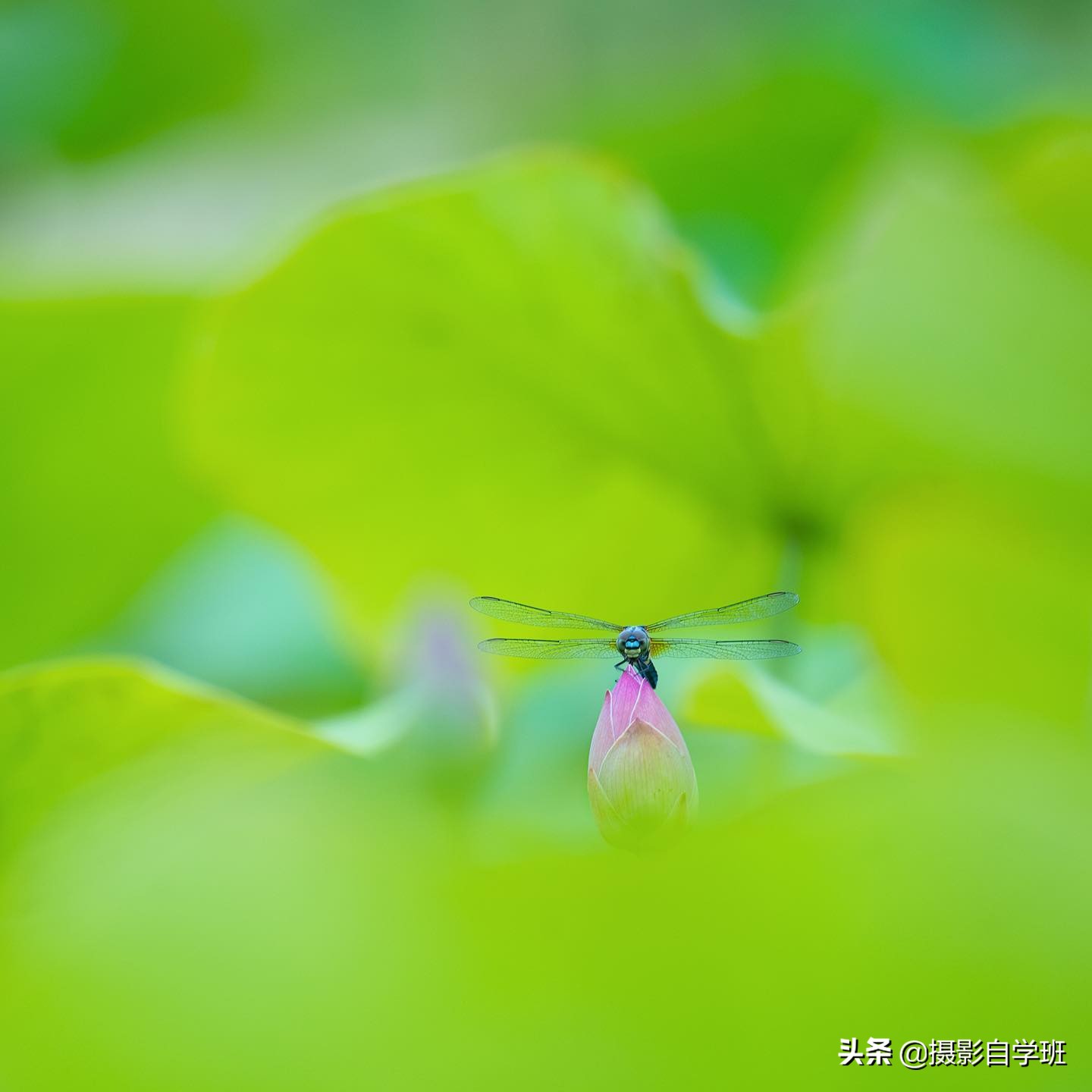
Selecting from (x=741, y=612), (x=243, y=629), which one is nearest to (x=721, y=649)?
(x=741, y=612)

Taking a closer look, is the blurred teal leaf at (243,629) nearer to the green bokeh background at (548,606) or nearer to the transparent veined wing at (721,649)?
the green bokeh background at (548,606)

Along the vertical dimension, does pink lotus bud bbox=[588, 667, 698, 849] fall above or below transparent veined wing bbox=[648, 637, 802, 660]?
below

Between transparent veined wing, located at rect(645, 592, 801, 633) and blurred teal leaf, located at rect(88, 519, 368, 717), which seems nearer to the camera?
transparent veined wing, located at rect(645, 592, 801, 633)

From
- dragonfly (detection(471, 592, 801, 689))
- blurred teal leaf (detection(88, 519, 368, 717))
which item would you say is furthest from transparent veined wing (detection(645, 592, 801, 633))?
blurred teal leaf (detection(88, 519, 368, 717))

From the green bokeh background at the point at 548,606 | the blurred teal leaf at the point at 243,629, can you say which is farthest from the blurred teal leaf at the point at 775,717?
the blurred teal leaf at the point at 243,629

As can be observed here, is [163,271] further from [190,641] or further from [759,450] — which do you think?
[759,450]

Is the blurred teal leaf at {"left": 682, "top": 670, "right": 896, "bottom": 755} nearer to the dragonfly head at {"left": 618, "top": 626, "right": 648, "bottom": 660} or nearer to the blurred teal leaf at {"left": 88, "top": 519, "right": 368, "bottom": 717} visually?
the dragonfly head at {"left": 618, "top": 626, "right": 648, "bottom": 660}

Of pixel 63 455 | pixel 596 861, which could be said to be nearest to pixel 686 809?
pixel 596 861
